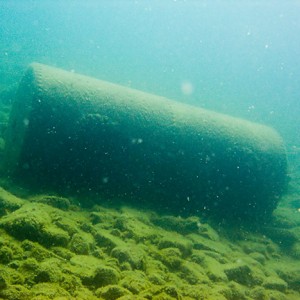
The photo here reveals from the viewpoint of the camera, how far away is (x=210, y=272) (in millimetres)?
2955

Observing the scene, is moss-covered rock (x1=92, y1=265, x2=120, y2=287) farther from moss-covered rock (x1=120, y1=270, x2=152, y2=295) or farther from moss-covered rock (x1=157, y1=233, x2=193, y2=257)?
moss-covered rock (x1=157, y1=233, x2=193, y2=257)

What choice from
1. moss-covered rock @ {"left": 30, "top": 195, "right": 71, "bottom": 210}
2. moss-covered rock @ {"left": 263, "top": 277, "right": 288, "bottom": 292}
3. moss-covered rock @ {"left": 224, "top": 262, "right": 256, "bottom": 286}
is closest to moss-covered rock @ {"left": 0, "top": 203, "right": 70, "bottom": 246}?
moss-covered rock @ {"left": 30, "top": 195, "right": 71, "bottom": 210}

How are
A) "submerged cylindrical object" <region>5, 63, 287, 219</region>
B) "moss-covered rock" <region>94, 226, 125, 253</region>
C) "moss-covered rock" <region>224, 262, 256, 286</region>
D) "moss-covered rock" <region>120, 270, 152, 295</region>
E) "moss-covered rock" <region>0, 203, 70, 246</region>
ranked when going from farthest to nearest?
"submerged cylindrical object" <region>5, 63, 287, 219</region> → "moss-covered rock" <region>224, 262, 256, 286</region> → "moss-covered rock" <region>94, 226, 125, 253</region> → "moss-covered rock" <region>0, 203, 70, 246</region> → "moss-covered rock" <region>120, 270, 152, 295</region>

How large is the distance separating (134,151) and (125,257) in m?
1.66

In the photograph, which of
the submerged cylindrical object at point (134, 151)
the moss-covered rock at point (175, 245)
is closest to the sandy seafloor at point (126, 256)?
the moss-covered rock at point (175, 245)

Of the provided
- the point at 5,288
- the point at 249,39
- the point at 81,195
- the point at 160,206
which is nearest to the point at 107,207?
the point at 81,195

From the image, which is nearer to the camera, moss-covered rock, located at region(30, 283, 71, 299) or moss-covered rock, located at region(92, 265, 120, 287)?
moss-covered rock, located at region(30, 283, 71, 299)

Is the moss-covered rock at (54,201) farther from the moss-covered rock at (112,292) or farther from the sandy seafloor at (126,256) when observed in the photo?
the moss-covered rock at (112,292)

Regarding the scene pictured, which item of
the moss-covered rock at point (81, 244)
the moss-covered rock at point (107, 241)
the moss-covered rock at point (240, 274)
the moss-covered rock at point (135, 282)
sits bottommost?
the moss-covered rock at point (240, 274)

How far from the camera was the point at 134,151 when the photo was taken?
4.01 meters

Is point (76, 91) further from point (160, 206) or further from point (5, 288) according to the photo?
point (5, 288)

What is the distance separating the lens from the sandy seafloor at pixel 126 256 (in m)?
2.14

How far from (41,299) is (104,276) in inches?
21.5

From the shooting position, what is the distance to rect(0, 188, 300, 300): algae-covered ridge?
2.14 metres
